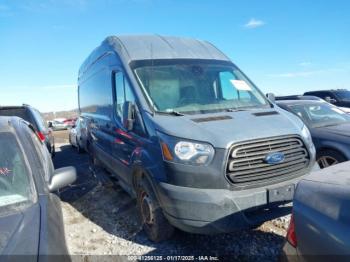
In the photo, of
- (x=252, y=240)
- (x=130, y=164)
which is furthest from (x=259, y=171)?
(x=130, y=164)

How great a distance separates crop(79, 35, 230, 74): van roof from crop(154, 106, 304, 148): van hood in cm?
131

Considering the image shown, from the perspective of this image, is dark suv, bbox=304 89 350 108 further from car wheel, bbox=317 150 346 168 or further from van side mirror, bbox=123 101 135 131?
van side mirror, bbox=123 101 135 131

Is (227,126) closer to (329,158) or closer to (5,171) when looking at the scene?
(5,171)

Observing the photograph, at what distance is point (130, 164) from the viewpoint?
4344 mm

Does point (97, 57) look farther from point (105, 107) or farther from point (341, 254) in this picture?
point (341, 254)

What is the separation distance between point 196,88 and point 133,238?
2.25 m

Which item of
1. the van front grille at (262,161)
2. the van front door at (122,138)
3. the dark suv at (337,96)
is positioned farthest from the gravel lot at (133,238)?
the dark suv at (337,96)

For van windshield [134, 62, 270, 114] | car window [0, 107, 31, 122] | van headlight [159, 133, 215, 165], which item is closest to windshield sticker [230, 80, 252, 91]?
van windshield [134, 62, 270, 114]

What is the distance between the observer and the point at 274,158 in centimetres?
352

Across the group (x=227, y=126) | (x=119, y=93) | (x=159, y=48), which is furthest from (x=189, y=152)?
(x=159, y=48)

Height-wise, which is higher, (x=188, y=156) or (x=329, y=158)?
(x=188, y=156)

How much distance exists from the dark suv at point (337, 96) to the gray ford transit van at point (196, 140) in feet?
41.9

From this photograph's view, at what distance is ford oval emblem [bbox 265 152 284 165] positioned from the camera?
348cm

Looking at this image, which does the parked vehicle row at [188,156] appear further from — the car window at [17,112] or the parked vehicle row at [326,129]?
the car window at [17,112]
